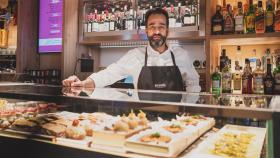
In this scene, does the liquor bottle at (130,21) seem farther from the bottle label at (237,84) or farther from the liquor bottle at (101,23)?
the bottle label at (237,84)

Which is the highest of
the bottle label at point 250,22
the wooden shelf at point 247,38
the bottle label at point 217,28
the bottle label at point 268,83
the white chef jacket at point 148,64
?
the bottle label at point 250,22

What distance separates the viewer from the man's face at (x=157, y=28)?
2.65m

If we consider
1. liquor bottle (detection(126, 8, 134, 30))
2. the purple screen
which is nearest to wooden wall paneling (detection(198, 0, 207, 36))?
liquor bottle (detection(126, 8, 134, 30))

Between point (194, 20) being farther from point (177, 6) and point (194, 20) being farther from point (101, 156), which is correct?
point (101, 156)

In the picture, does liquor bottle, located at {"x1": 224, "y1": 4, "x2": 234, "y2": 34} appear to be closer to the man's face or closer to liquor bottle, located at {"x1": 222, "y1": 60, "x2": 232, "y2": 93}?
liquor bottle, located at {"x1": 222, "y1": 60, "x2": 232, "y2": 93}

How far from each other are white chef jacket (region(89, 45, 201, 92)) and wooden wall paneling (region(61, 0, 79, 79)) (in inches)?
48.0

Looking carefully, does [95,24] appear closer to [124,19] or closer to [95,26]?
[95,26]

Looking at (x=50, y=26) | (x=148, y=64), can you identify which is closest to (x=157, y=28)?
(x=148, y=64)

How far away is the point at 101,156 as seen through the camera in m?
1.19

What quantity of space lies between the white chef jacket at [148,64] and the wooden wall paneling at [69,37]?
4.00 feet

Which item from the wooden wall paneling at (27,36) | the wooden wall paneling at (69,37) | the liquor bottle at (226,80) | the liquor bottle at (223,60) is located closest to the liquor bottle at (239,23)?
the liquor bottle at (223,60)

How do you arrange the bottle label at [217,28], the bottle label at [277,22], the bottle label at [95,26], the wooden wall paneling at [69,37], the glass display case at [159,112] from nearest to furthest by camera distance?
the glass display case at [159,112] → the bottle label at [277,22] → the bottle label at [217,28] → the bottle label at [95,26] → the wooden wall paneling at [69,37]

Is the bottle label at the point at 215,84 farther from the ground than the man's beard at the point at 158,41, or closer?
closer

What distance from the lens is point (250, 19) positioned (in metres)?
2.94
